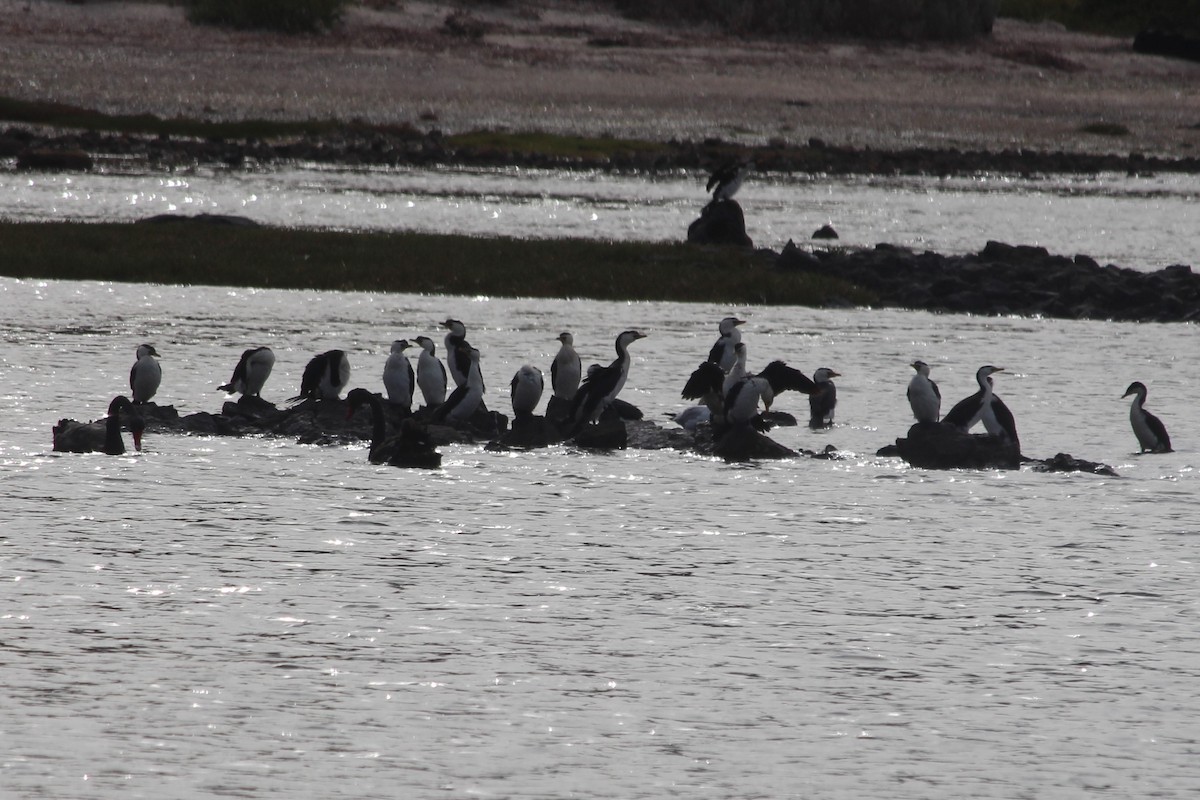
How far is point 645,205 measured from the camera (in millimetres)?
44375

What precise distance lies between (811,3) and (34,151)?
57845 mm

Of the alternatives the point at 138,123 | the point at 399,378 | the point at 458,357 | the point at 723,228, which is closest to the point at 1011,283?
the point at 723,228

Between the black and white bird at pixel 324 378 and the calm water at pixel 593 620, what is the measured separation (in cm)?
76

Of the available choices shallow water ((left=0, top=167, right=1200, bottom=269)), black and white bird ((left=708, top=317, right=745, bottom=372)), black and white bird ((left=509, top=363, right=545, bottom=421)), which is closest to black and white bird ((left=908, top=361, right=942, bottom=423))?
black and white bird ((left=708, top=317, right=745, bottom=372))

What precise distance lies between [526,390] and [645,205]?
2959 cm

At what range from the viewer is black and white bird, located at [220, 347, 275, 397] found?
15242 mm

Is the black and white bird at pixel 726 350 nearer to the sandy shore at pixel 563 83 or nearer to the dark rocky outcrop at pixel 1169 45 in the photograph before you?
the sandy shore at pixel 563 83

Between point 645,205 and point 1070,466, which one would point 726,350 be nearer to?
point 1070,466

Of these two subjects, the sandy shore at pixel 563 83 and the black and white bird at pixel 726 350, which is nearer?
the black and white bird at pixel 726 350

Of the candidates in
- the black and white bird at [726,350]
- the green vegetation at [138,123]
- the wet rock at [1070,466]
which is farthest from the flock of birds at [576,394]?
the green vegetation at [138,123]

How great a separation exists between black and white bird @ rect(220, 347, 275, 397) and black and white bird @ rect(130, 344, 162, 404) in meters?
0.57

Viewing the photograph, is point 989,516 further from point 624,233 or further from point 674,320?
point 624,233

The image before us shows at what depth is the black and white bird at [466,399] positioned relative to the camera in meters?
15.0

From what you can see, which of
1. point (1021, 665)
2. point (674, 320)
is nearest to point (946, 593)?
point (1021, 665)
